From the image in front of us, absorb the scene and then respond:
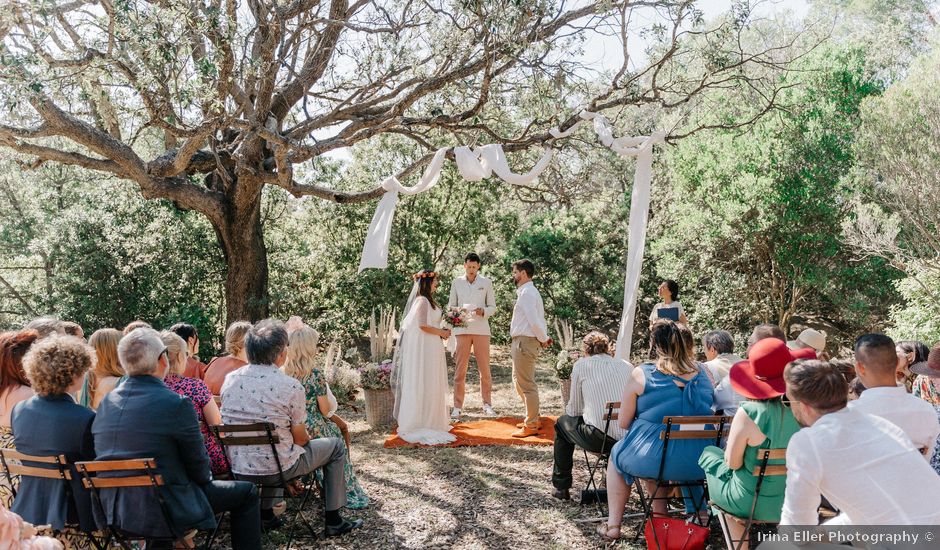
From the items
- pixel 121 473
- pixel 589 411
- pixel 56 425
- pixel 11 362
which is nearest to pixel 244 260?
pixel 11 362

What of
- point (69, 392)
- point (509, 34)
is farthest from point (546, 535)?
point (509, 34)

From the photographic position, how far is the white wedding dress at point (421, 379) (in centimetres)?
737

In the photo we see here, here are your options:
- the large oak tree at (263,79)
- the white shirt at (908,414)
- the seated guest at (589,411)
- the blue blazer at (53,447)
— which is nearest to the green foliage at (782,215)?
the large oak tree at (263,79)

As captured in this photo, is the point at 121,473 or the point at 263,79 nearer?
the point at 121,473

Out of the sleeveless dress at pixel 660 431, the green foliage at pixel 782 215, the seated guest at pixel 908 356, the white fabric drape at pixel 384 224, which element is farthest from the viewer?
the green foliage at pixel 782 215

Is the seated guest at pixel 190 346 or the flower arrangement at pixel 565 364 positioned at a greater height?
the seated guest at pixel 190 346

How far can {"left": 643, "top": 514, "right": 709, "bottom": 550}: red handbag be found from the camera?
3.96 metres

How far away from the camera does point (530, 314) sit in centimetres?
768

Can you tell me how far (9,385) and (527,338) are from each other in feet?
17.0

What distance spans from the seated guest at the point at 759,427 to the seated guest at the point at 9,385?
3.97 m

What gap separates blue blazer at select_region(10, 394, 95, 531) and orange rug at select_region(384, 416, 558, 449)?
385 cm

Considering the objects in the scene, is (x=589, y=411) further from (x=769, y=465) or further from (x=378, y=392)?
(x=378, y=392)

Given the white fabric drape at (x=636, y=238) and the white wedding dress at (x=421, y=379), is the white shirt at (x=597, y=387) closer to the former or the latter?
the white fabric drape at (x=636, y=238)

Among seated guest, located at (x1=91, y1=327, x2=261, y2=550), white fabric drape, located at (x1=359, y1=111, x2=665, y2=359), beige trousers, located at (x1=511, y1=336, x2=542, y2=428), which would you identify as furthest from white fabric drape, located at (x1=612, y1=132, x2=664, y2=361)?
seated guest, located at (x1=91, y1=327, x2=261, y2=550)
